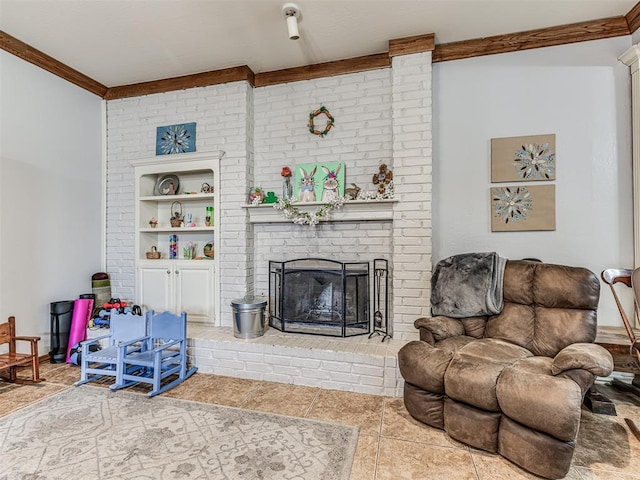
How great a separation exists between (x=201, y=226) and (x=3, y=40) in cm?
229

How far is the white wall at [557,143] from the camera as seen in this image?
2709 millimetres

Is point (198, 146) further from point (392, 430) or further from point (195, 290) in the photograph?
point (392, 430)

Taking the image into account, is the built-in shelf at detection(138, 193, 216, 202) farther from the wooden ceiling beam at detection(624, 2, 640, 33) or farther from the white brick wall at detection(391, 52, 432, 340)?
the wooden ceiling beam at detection(624, 2, 640, 33)

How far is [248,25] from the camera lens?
8.99 ft

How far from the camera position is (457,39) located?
9.66 feet

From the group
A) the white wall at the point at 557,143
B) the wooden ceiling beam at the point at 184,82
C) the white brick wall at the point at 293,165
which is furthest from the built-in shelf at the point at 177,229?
the white wall at the point at 557,143

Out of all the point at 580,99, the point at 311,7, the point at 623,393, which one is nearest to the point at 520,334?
the point at 623,393

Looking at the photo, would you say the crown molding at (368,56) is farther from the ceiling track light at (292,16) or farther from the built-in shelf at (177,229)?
the built-in shelf at (177,229)

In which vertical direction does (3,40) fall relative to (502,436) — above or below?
above

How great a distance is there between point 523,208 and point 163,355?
3369 millimetres

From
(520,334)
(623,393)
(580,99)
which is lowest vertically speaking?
(623,393)

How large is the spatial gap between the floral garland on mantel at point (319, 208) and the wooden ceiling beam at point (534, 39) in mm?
1354

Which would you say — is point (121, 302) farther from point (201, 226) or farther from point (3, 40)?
point (3, 40)

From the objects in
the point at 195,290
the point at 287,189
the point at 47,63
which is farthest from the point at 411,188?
the point at 47,63
